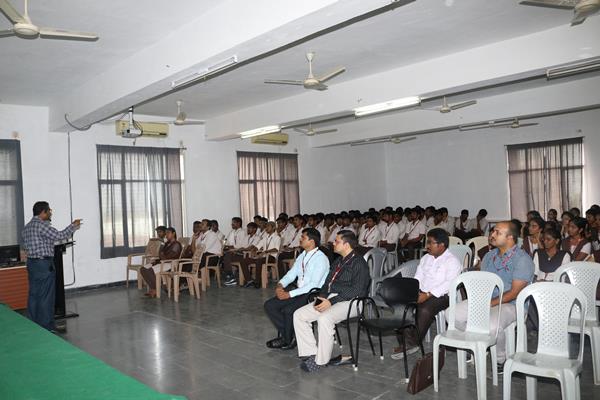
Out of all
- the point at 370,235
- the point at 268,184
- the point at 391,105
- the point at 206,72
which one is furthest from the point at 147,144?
the point at 206,72

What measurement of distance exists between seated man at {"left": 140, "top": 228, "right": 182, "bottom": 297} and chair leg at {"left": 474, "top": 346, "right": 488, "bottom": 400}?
565 cm

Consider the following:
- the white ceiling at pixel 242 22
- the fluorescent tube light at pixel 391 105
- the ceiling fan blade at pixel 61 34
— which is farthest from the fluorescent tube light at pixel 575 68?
the ceiling fan blade at pixel 61 34

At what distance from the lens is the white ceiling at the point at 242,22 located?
4.43m

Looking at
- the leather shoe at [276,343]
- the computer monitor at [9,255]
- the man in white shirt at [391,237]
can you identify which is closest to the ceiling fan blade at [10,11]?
the leather shoe at [276,343]

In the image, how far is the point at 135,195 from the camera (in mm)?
9195

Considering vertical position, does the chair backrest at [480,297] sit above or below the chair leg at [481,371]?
above

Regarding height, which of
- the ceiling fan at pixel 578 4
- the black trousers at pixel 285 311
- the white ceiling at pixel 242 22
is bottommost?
the black trousers at pixel 285 311

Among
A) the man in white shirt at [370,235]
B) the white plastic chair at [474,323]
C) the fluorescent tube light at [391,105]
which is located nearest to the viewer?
the white plastic chair at [474,323]

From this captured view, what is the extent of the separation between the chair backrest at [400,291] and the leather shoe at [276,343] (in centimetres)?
123

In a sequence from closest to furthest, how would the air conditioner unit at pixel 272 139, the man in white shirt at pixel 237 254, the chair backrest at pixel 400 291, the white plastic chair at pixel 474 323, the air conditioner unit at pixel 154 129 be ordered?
the white plastic chair at pixel 474 323
the chair backrest at pixel 400 291
the air conditioner unit at pixel 154 129
the man in white shirt at pixel 237 254
the air conditioner unit at pixel 272 139

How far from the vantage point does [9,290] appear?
6.89 m

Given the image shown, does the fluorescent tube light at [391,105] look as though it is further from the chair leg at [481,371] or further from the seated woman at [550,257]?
the chair leg at [481,371]

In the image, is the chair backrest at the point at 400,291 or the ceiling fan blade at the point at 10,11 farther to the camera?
the chair backrest at the point at 400,291

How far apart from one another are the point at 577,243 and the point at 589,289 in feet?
4.81
